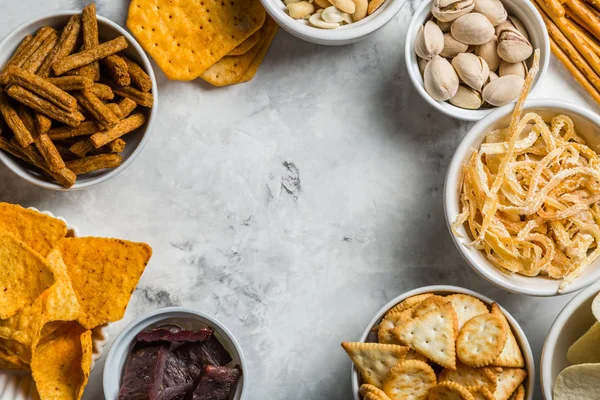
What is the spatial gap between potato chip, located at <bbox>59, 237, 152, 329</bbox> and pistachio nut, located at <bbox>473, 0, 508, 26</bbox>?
74 cm

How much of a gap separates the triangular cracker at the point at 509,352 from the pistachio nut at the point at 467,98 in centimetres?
36

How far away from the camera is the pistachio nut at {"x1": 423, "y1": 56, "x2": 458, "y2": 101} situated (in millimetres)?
1303

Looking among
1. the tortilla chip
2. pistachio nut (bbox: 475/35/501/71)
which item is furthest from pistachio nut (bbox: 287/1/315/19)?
the tortilla chip

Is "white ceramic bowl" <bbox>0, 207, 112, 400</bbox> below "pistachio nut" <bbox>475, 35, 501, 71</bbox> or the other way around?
below

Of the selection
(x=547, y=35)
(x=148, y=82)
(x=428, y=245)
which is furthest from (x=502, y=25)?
(x=148, y=82)

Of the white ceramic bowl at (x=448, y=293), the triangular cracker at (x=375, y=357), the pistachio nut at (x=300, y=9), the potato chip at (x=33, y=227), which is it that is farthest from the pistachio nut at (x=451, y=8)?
the potato chip at (x=33, y=227)

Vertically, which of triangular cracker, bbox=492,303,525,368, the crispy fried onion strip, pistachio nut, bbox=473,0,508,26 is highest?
pistachio nut, bbox=473,0,508,26

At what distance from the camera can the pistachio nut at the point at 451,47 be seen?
1.33m

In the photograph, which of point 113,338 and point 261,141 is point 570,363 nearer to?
point 261,141

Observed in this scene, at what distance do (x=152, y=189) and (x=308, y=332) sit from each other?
1.35 ft

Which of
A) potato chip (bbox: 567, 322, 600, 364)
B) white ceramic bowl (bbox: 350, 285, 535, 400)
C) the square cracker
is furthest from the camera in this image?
the square cracker

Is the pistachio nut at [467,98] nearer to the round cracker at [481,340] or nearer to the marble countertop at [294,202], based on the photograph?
the marble countertop at [294,202]

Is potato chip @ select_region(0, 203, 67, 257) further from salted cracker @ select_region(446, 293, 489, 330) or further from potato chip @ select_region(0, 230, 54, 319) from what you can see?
salted cracker @ select_region(446, 293, 489, 330)

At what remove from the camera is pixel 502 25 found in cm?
134
